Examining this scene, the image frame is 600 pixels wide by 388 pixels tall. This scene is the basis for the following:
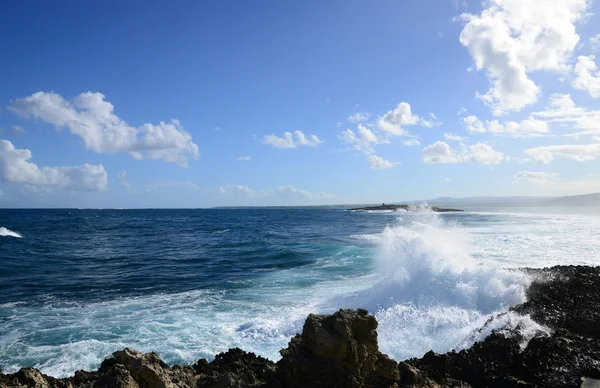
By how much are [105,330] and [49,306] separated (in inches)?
179

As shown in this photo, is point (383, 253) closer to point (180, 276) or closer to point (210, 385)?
point (180, 276)

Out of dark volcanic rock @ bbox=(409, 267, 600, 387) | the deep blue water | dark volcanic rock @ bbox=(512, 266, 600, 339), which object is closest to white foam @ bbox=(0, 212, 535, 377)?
dark volcanic rock @ bbox=(512, 266, 600, 339)

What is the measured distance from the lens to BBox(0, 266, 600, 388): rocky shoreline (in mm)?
5328

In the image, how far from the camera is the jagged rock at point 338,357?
5.29 metres

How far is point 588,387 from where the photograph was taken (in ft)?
21.9

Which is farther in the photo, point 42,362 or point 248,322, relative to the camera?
point 248,322

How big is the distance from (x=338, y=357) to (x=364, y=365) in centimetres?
A: 42

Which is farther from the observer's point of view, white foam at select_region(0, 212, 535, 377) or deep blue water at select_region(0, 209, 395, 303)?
deep blue water at select_region(0, 209, 395, 303)

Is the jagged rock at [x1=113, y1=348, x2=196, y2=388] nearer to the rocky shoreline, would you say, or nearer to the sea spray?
the rocky shoreline

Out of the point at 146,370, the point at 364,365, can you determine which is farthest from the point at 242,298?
the point at 364,365

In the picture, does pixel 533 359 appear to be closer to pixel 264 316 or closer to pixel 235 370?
pixel 235 370

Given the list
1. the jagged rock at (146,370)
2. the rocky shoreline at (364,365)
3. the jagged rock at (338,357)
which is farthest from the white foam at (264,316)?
the jagged rock at (338,357)

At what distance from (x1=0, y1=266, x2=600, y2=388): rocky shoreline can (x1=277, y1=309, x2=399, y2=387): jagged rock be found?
12 mm

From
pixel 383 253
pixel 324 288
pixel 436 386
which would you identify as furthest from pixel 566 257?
pixel 436 386
